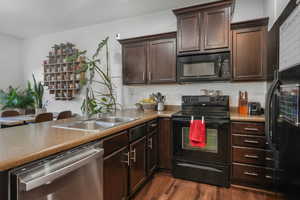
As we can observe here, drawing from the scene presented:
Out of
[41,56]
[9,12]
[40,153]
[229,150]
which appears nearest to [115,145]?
[40,153]

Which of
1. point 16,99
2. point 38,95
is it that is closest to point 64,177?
point 38,95

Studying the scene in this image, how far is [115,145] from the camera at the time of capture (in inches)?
61.5

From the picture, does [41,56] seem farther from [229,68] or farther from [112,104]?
[229,68]

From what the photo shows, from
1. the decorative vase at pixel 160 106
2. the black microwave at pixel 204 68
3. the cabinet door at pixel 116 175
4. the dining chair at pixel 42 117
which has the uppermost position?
the black microwave at pixel 204 68

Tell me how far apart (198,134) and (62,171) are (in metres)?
1.61

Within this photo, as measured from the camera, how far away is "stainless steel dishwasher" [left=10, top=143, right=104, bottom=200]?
83cm

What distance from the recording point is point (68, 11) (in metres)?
3.10

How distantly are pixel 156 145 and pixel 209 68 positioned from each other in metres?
1.37

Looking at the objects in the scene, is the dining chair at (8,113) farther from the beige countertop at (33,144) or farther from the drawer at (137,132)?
the drawer at (137,132)

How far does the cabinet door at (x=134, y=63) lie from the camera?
290 centimetres

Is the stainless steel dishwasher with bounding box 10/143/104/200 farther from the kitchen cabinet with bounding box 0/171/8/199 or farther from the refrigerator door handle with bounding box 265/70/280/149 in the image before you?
the refrigerator door handle with bounding box 265/70/280/149

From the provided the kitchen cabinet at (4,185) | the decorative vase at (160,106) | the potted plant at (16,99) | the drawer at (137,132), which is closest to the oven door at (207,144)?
the drawer at (137,132)

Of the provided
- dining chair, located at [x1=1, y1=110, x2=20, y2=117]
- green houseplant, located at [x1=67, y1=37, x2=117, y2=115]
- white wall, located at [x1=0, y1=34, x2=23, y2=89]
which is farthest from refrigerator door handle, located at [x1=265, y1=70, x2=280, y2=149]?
white wall, located at [x1=0, y1=34, x2=23, y2=89]

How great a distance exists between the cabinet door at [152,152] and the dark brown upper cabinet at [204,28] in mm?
1345
